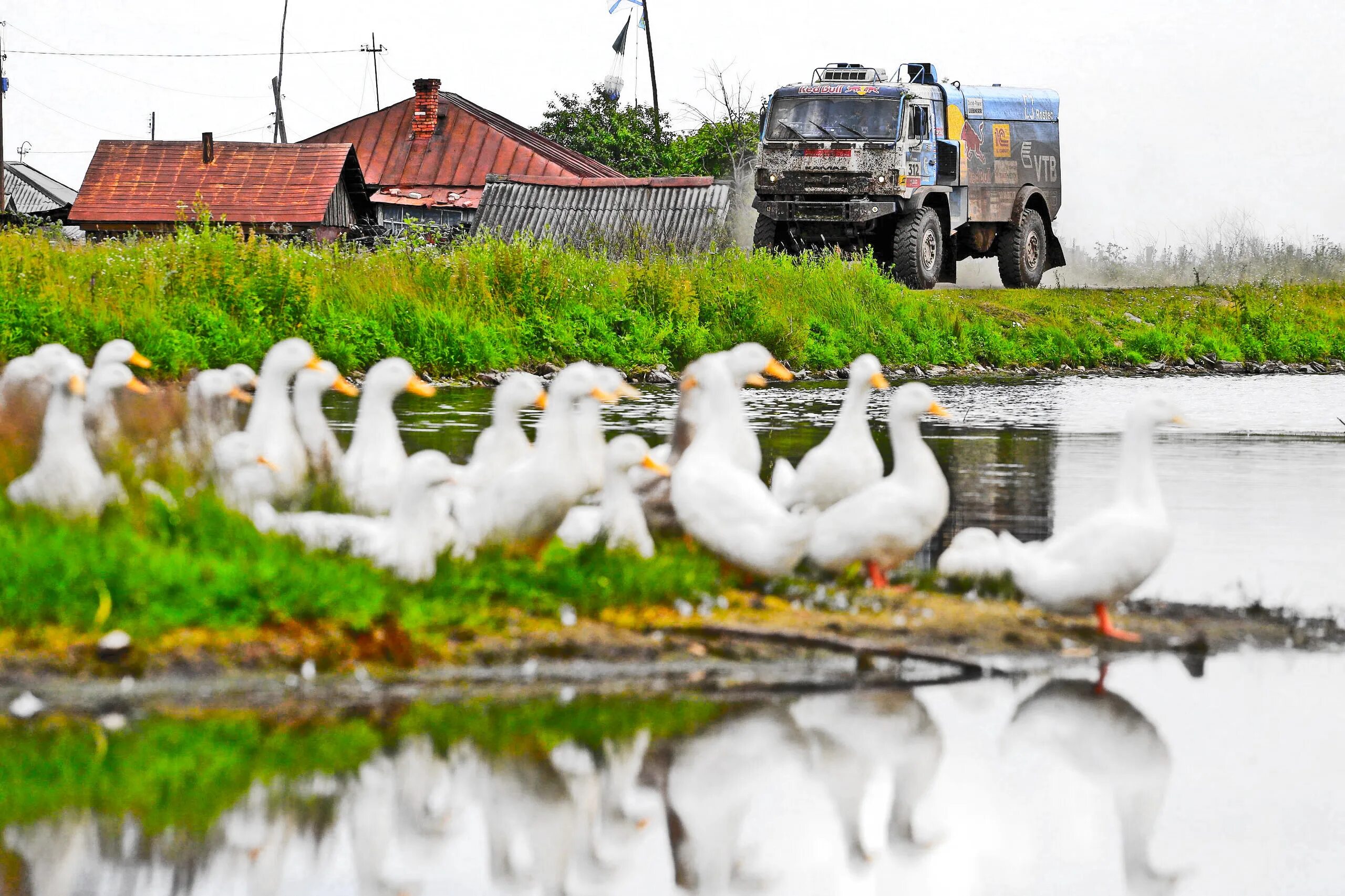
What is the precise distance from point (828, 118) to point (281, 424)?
20.4m

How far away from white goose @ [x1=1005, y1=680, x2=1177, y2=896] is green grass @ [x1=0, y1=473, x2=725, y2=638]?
1.58m

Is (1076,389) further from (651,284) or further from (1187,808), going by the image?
(1187,808)

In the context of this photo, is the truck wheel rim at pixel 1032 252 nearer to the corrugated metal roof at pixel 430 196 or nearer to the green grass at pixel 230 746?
the corrugated metal roof at pixel 430 196

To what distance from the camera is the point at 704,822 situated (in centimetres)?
455

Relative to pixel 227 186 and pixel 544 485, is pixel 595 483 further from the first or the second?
pixel 227 186

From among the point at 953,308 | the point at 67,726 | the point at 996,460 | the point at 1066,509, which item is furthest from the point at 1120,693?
the point at 953,308

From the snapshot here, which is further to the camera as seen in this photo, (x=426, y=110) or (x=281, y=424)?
(x=426, y=110)

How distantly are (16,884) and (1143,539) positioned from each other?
13.3 ft

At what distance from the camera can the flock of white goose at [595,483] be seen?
6539mm

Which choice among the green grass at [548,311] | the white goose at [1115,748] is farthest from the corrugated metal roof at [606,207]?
the white goose at [1115,748]

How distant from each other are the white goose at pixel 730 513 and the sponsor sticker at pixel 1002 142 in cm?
2523

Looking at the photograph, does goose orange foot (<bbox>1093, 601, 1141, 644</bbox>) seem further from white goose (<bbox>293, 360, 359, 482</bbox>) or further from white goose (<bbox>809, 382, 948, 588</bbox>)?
white goose (<bbox>293, 360, 359, 482</bbox>)

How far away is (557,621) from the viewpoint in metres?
6.37

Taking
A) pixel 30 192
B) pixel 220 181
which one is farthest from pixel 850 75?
pixel 30 192
